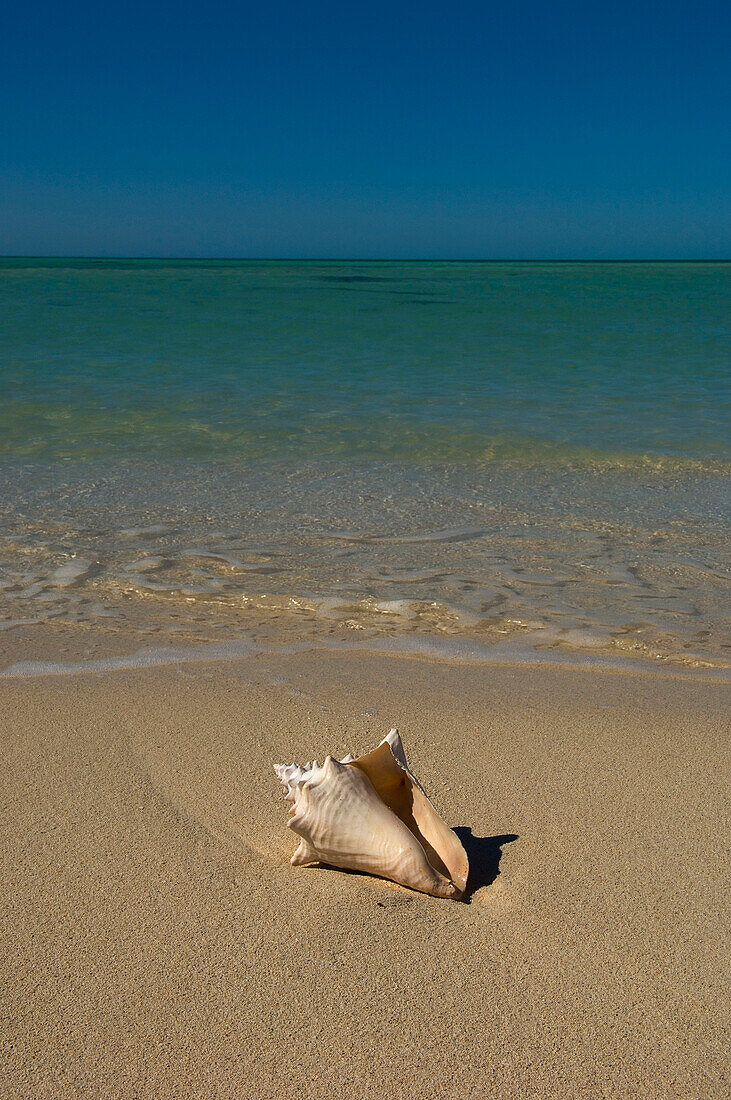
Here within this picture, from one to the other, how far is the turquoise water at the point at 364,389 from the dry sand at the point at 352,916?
439 centimetres

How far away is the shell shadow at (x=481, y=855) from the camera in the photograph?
198 centimetres

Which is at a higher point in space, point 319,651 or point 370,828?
point 370,828

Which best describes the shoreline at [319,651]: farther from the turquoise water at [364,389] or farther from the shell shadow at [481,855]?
the turquoise water at [364,389]

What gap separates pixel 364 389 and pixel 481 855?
8.32 meters

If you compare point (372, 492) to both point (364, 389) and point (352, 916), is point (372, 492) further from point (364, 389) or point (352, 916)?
point (364, 389)

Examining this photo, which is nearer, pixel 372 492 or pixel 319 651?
pixel 319 651

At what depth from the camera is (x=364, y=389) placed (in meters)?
10.1

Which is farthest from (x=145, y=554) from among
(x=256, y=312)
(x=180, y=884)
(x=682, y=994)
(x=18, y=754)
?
(x=256, y=312)

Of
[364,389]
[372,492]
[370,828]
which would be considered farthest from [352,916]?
[364,389]

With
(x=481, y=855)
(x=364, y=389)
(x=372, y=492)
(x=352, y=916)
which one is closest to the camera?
(x=352, y=916)

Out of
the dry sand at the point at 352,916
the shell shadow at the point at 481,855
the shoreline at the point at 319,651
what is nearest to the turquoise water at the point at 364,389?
the shoreline at the point at 319,651

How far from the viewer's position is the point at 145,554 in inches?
181

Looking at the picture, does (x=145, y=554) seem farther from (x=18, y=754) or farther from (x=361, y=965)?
(x=361, y=965)

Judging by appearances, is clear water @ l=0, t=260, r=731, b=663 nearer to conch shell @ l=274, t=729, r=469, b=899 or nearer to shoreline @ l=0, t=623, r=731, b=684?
shoreline @ l=0, t=623, r=731, b=684
